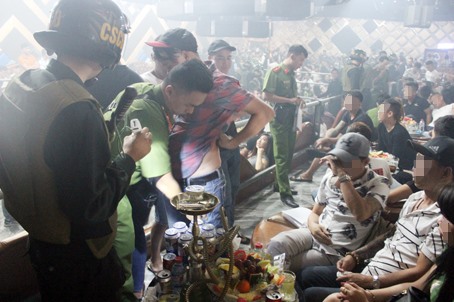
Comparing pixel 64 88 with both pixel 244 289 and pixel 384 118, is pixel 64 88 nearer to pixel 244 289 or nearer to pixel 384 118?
pixel 244 289

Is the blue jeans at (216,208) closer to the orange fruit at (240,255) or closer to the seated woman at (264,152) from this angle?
the orange fruit at (240,255)

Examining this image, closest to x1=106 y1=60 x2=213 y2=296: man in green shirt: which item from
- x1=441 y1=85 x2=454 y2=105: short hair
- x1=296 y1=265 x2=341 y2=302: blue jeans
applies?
x1=296 y1=265 x2=341 y2=302: blue jeans

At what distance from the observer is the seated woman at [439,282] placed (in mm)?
1552

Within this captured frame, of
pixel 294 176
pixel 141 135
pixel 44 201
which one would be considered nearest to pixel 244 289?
pixel 141 135

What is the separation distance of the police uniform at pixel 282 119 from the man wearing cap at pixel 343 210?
2.11 m

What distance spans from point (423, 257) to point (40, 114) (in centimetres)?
190

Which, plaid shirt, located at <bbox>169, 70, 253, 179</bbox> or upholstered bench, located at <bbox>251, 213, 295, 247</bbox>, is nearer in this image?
plaid shirt, located at <bbox>169, 70, 253, 179</bbox>

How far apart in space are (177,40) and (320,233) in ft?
5.56

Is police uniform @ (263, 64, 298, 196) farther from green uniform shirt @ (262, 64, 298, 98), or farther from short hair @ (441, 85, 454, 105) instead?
short hair @ (441, 85, 454, 105)

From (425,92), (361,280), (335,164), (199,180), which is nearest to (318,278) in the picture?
(361,280)

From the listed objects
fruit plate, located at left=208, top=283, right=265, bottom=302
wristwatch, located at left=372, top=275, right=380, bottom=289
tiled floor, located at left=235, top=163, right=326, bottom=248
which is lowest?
tiled floor, located at left=235, top=163, right=326, bottom=248

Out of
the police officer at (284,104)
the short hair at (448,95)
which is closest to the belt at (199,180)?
the police officer at (284,104)

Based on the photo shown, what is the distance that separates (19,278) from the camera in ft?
7.60

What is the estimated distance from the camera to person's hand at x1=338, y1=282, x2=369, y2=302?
1932mm
